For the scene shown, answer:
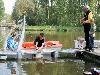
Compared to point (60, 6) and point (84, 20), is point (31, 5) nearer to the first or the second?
point (60, 6)

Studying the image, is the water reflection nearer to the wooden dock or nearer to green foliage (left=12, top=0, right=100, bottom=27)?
the wooden dock

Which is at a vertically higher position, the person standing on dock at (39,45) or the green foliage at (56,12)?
the green foliage at (56,12)

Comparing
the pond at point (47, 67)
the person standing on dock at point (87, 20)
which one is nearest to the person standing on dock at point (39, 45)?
the pond at point (47, 67)

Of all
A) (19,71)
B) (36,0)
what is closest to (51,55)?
(19,71)

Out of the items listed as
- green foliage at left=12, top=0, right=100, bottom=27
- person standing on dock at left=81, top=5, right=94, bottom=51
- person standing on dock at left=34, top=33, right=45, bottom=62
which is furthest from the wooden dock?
green foliage at left=12, top=0, right=100, bottom=27

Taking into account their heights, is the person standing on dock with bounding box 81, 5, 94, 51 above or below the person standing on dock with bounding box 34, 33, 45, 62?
above

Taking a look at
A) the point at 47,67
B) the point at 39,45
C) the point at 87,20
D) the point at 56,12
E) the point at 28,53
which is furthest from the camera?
the point at 56,12

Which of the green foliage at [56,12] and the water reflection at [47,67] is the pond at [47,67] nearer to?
the water reflection at [47,67]

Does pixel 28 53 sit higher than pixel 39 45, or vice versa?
pixel 39 45

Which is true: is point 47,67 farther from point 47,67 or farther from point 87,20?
point 87,20

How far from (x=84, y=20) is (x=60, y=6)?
66.9m

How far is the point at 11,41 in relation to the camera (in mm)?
19000

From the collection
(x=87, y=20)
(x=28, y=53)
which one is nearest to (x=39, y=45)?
(x=28, y=53)

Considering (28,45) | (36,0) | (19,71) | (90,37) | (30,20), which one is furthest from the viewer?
(36,0)
